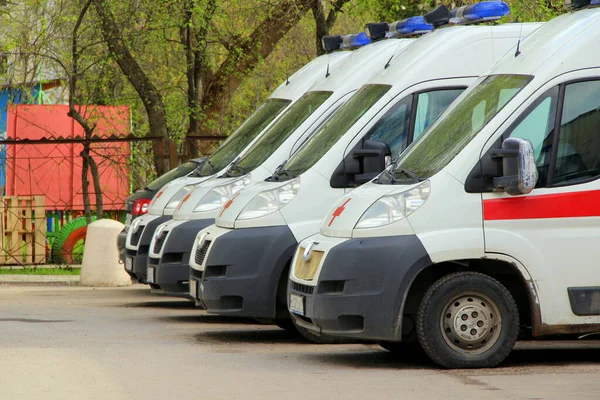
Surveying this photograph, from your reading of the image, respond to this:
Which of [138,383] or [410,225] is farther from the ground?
[410,225]

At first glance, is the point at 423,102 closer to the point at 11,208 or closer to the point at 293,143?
the point at 293,143

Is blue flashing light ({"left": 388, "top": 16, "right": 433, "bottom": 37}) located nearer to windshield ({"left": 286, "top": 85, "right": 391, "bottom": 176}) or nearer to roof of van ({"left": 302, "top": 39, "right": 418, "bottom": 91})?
roof of van ({"left": 302, "top": 39, "right": 418, "bottom": 91})

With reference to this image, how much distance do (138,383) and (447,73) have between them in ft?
12.3

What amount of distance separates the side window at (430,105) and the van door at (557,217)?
1750 mm

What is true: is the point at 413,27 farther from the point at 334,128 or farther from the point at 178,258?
the point at 178,258

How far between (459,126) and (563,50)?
2.78ft

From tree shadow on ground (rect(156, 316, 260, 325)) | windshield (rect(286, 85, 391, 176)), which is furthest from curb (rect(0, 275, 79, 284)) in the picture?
windshield (rect(286, 85, 391, 176))

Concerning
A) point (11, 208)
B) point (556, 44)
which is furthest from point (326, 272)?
point (11, 208)

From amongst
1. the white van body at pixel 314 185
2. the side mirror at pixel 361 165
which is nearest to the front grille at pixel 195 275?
the white van body at pixel 314 185

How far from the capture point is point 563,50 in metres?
9.10

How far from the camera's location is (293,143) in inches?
464

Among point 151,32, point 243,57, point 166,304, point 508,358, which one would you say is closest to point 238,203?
point 508,358

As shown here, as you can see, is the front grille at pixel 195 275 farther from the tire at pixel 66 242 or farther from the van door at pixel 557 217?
the tire at pixel 66 242

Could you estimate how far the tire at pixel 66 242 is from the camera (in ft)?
68.9
